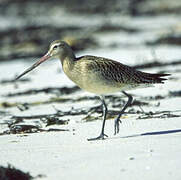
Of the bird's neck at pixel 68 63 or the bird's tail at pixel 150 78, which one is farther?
the bird's neck at pixel 68 63

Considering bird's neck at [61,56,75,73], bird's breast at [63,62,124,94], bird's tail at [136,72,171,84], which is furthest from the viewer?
bird's neck at [61,56,75,73]

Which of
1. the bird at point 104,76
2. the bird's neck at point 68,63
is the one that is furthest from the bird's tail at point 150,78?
the bird's neck at point 68,63

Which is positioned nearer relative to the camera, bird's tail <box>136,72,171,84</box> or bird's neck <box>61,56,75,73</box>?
bird's tail <box>136,72,171,84</box>

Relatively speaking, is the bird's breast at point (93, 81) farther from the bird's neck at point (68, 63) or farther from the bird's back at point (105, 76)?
the bird's neck at point (68, 63)

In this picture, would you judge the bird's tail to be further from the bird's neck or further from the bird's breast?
the bird's neck

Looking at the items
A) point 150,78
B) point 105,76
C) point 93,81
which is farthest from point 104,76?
point 150,78

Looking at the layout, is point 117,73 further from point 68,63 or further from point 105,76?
point 68,63

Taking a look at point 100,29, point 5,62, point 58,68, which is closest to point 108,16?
point 100,29

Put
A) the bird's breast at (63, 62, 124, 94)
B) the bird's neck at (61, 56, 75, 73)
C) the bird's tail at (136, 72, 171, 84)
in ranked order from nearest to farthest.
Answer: the bird's breast at (63, 62, 124, 94) → the bird's tail at (136, 72, 171, 84) → the bird's neck at (61, 56, 75, 73)

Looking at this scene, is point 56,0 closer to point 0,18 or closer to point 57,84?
point 0,18

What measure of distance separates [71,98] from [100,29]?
9.45 m

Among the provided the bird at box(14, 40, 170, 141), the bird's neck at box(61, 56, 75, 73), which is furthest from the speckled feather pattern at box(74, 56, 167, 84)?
the bird's neck at box(61, 56, 75, 73)

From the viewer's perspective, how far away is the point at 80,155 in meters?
5.00

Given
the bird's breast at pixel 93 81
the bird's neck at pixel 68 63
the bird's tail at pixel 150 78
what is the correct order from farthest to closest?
the bird's neck at pixel 68 63 < the bird's tail at pixel 150 78 < the bird's breast at pixel 93 81
